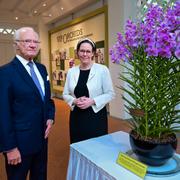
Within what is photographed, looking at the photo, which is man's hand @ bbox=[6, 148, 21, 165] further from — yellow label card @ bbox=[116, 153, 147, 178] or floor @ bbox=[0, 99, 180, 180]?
floor @ bbox=[0, 99, 180, 180]

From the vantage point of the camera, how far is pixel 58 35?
810 centimetres

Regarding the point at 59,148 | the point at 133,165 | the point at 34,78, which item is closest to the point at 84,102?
the point at 34,78

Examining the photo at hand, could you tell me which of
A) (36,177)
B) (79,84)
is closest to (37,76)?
(79,84)

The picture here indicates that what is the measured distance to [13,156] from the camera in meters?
1.32

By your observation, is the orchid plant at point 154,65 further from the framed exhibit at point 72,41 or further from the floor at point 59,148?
the framed exhibit at point 72,41

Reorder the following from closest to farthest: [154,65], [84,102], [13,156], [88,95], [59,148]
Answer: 1. [154,65]
2. [13,156]
3. [84,102]
4. [88,95]
5. [59,148]

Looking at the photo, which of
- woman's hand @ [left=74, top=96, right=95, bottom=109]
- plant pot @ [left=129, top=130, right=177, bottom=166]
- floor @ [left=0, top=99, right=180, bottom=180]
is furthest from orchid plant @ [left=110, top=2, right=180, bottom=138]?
floor @ [left=0, top=99, right=180, bottom=180]

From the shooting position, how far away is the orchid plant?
87 cm

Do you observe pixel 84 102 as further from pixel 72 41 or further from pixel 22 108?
pixel 72 41

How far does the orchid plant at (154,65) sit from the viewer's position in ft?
2.84

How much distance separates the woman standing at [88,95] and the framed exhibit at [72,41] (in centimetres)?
331

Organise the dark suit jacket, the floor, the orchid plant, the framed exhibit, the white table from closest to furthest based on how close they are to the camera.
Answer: the orchid plant → the white table → the dark suit jacket → the floor → the framed exhibit

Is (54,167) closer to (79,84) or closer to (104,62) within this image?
(79,84)

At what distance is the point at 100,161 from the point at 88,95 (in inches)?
33.9
